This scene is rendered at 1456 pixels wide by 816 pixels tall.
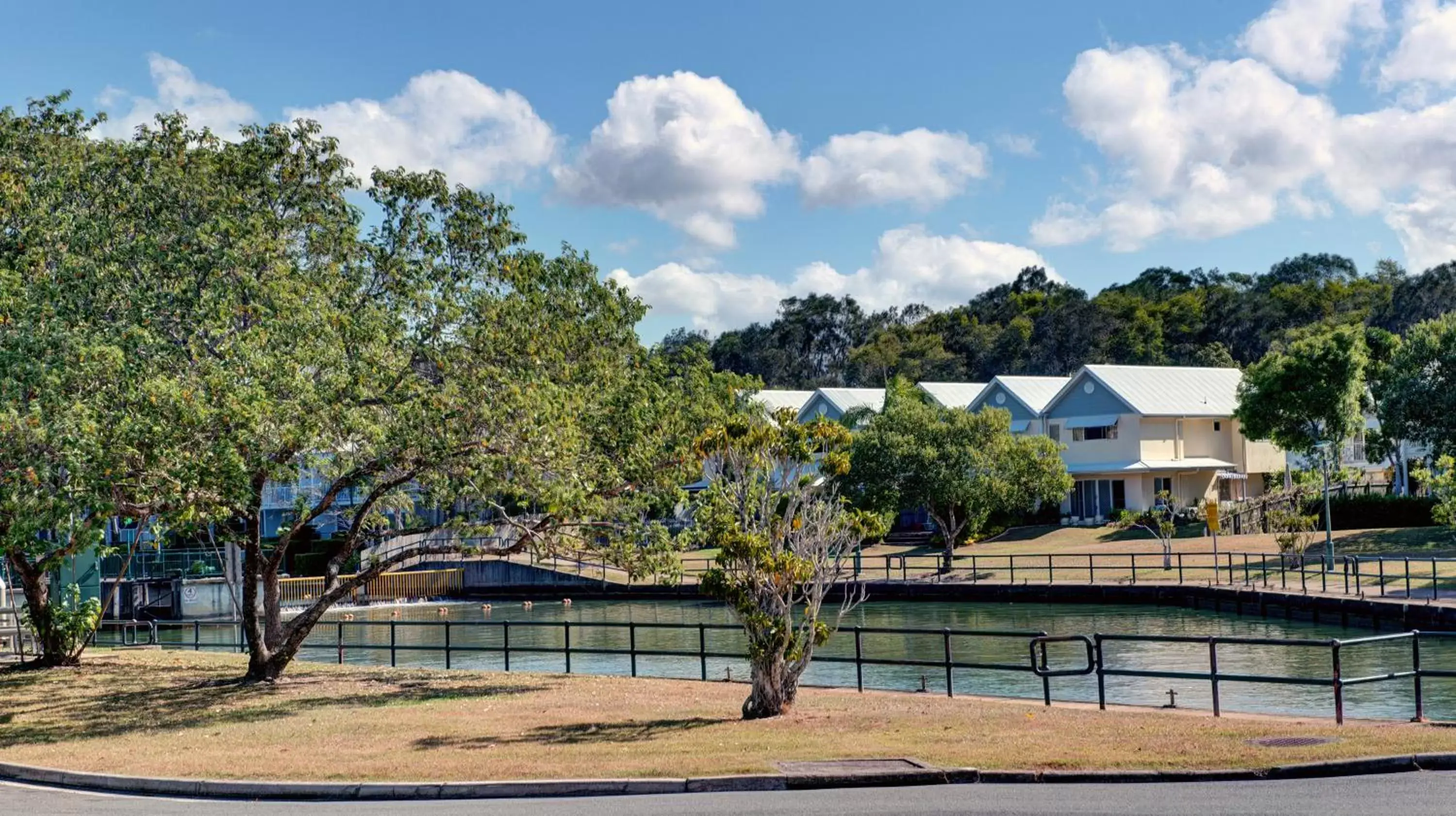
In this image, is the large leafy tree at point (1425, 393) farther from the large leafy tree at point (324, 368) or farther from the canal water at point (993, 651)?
the large leafy tree at point (324, 368)

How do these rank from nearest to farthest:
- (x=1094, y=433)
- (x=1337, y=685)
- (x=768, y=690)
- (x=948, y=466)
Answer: (x=1337, y=685) → (x=768, y=690) → (x=948, y=466) → (x=1094, y=433)

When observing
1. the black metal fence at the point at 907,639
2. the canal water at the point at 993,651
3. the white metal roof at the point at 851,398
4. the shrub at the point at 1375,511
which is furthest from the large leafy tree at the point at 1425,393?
the white metal roof at the point at 851,398

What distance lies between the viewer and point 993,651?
34906 millimetres

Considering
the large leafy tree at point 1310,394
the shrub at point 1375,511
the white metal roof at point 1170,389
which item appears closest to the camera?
the shrub at point 1375,511

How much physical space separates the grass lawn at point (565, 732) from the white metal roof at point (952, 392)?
55.8 meters

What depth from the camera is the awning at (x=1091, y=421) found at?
72125 millimetres

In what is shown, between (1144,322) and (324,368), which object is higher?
(1144,322)

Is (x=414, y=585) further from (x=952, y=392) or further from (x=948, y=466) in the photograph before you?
(x=952, y=392)

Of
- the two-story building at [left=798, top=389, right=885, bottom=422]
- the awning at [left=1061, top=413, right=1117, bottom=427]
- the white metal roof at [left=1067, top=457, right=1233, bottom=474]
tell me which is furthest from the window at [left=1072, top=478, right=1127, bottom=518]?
the two-story building at [left=798, top=389, right=885, bottom=422]

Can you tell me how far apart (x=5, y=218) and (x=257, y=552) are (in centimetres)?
755

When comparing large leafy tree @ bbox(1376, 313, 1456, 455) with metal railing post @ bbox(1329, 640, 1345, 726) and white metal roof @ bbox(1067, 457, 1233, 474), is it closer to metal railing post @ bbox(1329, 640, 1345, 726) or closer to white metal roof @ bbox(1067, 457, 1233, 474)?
white metal roof @ bbox(1067, 457, 1233, 474)

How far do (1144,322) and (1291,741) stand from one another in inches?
4340

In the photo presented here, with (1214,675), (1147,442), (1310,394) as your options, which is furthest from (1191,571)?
(1214,675)

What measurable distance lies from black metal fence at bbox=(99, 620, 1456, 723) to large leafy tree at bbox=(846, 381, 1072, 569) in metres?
14.9
